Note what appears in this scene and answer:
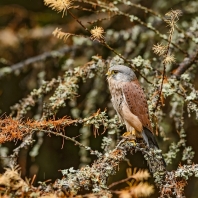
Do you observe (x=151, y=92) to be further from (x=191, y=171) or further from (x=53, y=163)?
(x=53, y=163)

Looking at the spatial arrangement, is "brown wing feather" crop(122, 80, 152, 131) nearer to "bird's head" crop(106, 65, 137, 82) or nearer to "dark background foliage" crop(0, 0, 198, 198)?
"bird's head" crop(106, 65, 137, 82)

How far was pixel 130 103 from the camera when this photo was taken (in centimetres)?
241

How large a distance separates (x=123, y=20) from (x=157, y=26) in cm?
30

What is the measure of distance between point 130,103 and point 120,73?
15 centimetres

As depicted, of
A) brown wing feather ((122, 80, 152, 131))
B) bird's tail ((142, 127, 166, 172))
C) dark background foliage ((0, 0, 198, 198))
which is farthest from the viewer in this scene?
dark background foliage ((0, 0, 198, 198))

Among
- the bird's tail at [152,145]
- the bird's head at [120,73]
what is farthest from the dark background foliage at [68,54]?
the bird's tail at [152,145]

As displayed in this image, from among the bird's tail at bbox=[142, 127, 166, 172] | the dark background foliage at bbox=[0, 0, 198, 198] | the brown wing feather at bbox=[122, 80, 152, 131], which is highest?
the dark background foliage at bbox=[0, 0, 198, 198]

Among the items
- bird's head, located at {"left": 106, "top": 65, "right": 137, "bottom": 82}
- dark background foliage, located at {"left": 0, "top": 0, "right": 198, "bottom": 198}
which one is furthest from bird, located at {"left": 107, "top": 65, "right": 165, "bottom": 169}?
dark background foliage, located at {"left": 0, "top": 0, "right": 198, "bottom": 198}

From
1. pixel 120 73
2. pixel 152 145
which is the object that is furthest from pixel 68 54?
pixel 152 145

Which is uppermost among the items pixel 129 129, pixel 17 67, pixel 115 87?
pixel 17 67

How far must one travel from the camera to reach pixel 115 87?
246 cm

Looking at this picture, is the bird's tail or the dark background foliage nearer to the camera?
the bird's tail

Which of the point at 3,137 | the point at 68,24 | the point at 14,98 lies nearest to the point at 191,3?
the point at 68,24

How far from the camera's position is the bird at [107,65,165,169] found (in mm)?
2312
